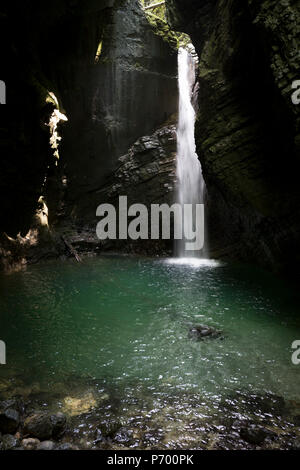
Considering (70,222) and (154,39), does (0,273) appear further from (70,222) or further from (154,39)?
(154,39)

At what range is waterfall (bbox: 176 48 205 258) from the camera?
1806cm

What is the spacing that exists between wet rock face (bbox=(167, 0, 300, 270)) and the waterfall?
4.99 meters

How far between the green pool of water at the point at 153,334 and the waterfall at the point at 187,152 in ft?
24.2

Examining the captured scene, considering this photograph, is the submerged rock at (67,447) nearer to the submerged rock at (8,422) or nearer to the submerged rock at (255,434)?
the submerged rock at (8,422)

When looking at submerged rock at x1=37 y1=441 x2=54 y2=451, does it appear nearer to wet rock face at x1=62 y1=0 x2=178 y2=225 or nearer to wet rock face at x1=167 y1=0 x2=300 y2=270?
wet rock face at x1=167 y1=0 x2=300 y2=270

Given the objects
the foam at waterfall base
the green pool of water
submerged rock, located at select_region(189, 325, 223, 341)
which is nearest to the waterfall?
the foam at waterfall base

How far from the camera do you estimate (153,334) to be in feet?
21.0

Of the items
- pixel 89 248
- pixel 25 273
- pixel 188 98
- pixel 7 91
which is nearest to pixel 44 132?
pixel 7 91

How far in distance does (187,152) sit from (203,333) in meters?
14.7

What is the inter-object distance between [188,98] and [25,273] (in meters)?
16.0

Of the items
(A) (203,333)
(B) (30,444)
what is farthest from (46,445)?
(A) (203,333)

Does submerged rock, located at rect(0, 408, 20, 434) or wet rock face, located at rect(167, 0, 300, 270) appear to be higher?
wet rock face, located at rect(167, 0, 300, 270)

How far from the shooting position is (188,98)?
20438 millimetres

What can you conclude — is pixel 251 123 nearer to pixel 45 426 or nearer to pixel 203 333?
pixel 203 333
